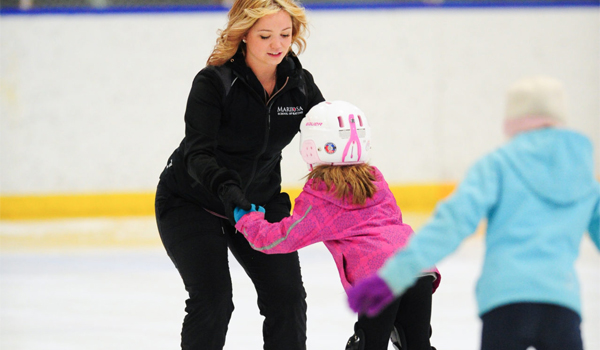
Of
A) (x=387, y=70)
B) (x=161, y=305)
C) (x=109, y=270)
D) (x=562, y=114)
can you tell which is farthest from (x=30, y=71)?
(x=562, y=114)

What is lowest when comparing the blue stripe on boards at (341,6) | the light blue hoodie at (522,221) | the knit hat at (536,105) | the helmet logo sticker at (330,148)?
the light blue hoodie at (522,221)

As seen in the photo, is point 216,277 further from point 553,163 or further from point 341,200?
point 553,163

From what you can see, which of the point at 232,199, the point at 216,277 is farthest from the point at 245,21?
the point at 216,277

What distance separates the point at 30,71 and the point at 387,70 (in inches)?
143

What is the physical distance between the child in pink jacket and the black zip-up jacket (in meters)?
0.29

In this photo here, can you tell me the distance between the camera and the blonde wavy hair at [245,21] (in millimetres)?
2648

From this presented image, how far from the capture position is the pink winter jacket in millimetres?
2320

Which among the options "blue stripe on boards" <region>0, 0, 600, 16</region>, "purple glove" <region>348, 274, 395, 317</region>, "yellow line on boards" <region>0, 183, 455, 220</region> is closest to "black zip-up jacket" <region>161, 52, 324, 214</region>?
"purple glove" <region>348, 274, 395, 317</region>

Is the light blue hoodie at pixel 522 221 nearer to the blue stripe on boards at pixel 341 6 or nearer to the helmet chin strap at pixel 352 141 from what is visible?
the helmet chin strap at pixel 352 141

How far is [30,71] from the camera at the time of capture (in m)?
7.71

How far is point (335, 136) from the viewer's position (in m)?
2.47

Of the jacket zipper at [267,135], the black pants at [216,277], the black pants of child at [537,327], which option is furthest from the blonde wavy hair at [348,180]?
the black pants of child at [537,327]

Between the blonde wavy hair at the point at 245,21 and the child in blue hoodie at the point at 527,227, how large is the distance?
112cm

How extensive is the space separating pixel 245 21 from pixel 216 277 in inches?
35.0
